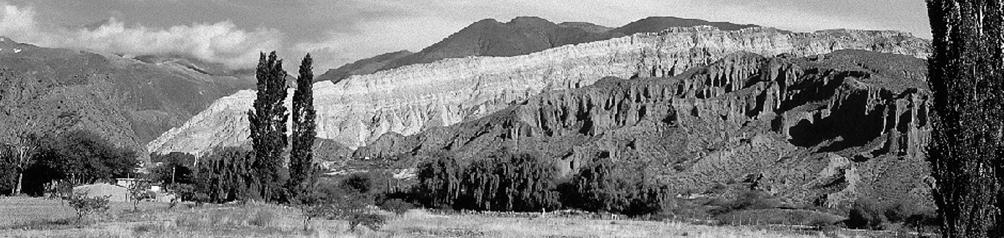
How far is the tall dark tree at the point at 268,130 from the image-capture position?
56.5 m

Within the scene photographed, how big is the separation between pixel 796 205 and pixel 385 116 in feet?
390

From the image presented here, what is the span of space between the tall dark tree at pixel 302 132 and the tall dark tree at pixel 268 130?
35.3 inches

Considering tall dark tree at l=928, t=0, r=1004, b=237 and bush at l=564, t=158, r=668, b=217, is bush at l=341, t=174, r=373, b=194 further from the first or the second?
tall dark tree at l=928, t=0, r=1004, b=237

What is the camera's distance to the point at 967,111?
20859 mm

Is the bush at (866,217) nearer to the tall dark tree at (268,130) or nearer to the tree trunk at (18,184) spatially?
the tall dark tree at (268,130)

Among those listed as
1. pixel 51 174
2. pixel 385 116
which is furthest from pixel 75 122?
pixel 385 116

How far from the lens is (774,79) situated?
A: 508 ft

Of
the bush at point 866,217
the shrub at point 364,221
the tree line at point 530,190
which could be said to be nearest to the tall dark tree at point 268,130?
the tree line at point 530,190

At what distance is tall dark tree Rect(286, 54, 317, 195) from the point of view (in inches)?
2205

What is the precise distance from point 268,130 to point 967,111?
4277cm

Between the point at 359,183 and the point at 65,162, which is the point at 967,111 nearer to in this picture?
the point at 65,162

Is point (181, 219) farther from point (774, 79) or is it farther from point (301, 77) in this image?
point (774, 79)

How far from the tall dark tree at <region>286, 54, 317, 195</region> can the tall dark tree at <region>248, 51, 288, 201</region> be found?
2.94ft

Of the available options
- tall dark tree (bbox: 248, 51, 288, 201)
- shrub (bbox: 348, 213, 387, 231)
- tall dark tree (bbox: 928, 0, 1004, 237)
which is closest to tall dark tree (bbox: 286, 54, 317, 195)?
tall dark tree (bbox: 248, 51, 288, 201)
